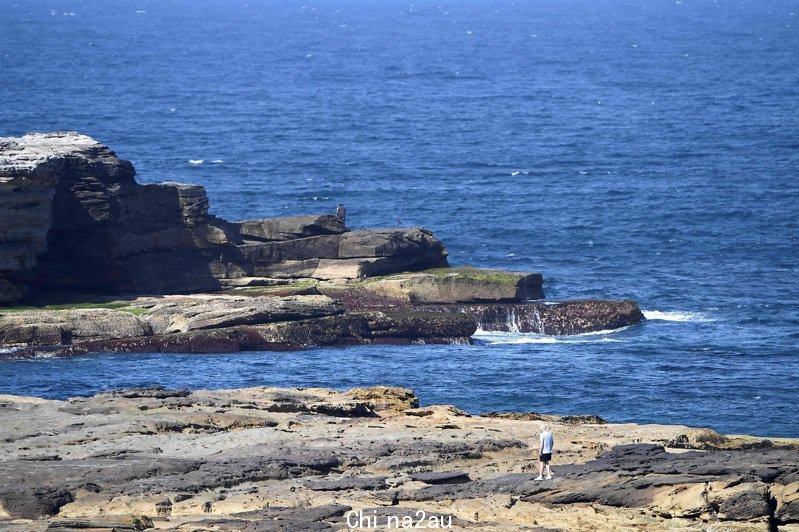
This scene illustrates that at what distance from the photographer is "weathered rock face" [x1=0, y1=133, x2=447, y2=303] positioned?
65.1 meters

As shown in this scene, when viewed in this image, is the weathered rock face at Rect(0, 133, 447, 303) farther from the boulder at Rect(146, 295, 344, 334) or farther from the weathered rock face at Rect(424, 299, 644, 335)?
the weathered rock face at Rect(424, 299, 644, 335)

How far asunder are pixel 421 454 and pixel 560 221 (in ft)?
210

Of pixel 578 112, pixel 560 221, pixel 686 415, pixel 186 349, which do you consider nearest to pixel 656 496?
pixel 686 415

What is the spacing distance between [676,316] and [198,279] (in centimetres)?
2212

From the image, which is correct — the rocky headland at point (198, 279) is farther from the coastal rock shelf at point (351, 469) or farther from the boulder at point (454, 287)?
the coastal rock shelf at point (351, 469)

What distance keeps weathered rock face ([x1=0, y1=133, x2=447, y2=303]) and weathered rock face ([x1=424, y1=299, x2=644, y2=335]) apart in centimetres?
494

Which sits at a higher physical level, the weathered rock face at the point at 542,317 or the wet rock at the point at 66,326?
the wet rock at the point at 66,326

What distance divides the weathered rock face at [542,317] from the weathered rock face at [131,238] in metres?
4.94

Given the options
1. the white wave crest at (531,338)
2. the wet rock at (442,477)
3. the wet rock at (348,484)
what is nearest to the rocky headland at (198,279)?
the white wave crest at (531,338)

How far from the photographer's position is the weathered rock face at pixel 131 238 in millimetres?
65125

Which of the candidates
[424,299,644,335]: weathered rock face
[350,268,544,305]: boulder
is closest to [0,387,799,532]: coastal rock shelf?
[424,299,644,335]: weathered rock face

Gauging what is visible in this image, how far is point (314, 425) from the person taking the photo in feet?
148

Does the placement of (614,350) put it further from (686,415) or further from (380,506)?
(380,506)

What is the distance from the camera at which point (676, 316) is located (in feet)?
250
